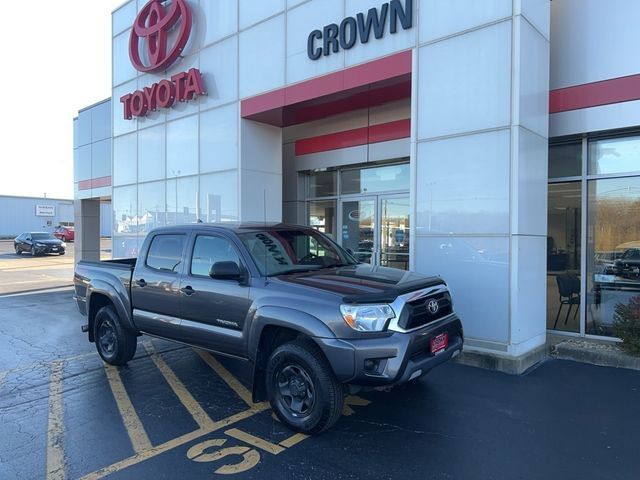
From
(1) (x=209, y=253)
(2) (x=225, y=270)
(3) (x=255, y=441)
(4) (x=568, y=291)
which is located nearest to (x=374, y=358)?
(3) (x=255, y=441)

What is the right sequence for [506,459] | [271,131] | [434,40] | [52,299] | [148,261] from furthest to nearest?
[52,299]
[271,131]
[434,40]
[148,261]
[506,459]

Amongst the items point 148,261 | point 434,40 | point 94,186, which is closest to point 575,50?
point 434,40

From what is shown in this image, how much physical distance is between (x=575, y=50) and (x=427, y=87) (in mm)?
2338

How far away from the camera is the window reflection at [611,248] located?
7250mm

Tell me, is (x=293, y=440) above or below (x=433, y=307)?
below

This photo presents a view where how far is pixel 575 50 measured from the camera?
7.28m

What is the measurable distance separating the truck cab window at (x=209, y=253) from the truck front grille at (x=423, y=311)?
190cm

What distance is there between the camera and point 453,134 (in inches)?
272

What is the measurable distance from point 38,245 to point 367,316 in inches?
1327

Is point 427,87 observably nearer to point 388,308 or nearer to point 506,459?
point 388,308

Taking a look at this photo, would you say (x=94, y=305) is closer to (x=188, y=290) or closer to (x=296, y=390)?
(x=188, y=290)

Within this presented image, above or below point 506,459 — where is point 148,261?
above

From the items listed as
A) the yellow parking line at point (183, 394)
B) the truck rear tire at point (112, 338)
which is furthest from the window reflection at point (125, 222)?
the yellow parking line at point (183, 394)

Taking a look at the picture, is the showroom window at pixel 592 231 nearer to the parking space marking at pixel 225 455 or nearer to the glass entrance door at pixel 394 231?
the glass entrance door at pixel 394 231
